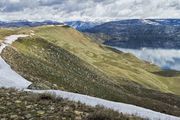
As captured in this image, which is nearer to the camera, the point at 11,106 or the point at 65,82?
the point at 11,106

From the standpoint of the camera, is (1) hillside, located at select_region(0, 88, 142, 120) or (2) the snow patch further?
(2) the snow patch

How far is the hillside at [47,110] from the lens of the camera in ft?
42.5

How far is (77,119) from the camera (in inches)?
497

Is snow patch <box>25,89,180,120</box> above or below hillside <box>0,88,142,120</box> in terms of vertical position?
below

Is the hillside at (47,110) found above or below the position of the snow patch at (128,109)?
above

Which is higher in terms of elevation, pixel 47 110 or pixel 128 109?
pixel 47 110

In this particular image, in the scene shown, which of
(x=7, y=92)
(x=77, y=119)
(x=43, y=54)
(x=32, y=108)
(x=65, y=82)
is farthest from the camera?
(x=43, y=54)

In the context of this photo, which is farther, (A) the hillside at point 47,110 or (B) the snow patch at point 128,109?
(B) the snow patch at point 128,109

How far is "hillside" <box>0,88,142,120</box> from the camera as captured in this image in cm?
1295

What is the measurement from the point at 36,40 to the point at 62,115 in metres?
87.7

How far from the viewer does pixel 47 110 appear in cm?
1420

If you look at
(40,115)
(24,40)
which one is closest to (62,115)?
(40,115)

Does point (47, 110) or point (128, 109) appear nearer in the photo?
point (47, 110)

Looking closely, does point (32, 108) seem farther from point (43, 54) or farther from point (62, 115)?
point (43, 54)
